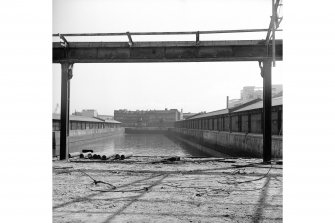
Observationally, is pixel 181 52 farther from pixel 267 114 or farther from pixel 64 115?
pixel 64 115

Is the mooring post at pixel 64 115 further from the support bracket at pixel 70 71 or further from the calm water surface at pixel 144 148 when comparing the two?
the calm water surface at pixel 144 148

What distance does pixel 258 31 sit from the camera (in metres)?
8.03

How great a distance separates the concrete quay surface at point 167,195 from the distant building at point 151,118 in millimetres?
67781

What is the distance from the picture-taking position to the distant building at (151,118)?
76125mm

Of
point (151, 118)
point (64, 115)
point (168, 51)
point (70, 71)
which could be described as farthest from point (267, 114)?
point (151, 118)

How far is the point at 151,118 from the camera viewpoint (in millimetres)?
77000

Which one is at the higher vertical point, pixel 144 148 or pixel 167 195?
pixel 167 195

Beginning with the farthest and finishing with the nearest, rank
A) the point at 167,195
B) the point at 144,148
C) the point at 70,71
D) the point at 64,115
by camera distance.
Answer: the point at 144,148, the point at 64,115, the point at 70,71, the point at 167,195

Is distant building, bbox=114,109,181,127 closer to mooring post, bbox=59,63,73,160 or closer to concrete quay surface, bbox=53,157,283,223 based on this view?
mooring post, bbox=59,63,73,160

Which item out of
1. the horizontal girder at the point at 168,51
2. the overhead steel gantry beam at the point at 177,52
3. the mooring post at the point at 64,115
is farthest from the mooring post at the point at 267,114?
the mooring post at the point at 64,115

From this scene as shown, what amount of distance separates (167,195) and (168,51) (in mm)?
5485

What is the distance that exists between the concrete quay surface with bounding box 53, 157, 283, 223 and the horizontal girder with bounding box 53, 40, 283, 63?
381 cm

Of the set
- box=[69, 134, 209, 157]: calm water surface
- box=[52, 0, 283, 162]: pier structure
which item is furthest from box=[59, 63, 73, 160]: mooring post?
box=[69, 134, 209, 157]: calm water surface

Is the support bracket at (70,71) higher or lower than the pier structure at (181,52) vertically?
lower
